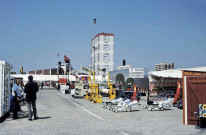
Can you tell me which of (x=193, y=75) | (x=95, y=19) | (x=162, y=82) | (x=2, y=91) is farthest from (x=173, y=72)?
(x=2, y=91)

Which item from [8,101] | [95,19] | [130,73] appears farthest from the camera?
[130,73]

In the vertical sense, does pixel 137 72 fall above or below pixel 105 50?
below

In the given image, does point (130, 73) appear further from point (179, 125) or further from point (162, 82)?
point (179, 125)

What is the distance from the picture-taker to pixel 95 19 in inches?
1431

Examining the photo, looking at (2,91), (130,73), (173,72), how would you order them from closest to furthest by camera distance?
(2,91) < (173,72) < (130,73)

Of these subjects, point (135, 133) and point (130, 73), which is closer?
point (135, 133)

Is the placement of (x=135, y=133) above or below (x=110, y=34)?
below

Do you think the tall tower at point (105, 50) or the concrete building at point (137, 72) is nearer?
the concrete building at point (137, 72)

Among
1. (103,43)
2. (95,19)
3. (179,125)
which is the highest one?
(103,43)

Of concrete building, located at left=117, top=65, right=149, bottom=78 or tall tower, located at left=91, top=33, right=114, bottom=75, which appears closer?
concrete building, located at left=117, top=65, right=149, bottom=78

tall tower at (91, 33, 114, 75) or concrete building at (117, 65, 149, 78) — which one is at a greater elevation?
tall tower at (91, 33, 114, 75)

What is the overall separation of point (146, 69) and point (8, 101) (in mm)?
46907

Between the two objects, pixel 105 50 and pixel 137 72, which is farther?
pixel 105 50

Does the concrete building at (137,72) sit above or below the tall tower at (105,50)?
below
